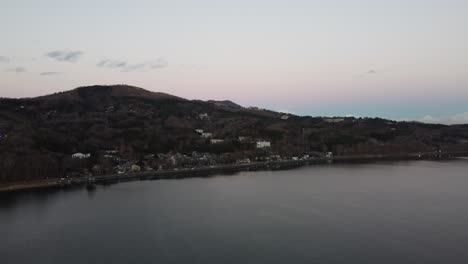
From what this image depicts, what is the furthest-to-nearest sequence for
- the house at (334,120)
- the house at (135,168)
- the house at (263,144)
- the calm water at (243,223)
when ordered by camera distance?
the house at (334,120) < the house at (263,144) < the house at (135,168) < the calm water at (243,223)

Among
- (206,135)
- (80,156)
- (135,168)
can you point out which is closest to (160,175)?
(135,168)

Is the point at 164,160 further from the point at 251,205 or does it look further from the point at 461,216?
the point at 461,216

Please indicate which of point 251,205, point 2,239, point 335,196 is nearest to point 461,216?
point 335,196

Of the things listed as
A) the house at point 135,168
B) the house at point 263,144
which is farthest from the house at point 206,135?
the house at point 135,168

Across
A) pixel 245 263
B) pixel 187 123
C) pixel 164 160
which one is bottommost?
pixel 245 263

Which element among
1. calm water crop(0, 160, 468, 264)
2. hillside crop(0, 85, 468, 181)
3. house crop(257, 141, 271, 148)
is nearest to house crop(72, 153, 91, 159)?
hillside crop(0, 85, 468, 181)

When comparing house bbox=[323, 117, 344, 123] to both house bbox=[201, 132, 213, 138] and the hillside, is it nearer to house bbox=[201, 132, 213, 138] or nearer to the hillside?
the hillside

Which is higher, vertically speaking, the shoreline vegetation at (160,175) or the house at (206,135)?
the house at (206,135)

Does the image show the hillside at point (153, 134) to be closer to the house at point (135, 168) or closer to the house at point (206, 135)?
the house at point (206, 135)
